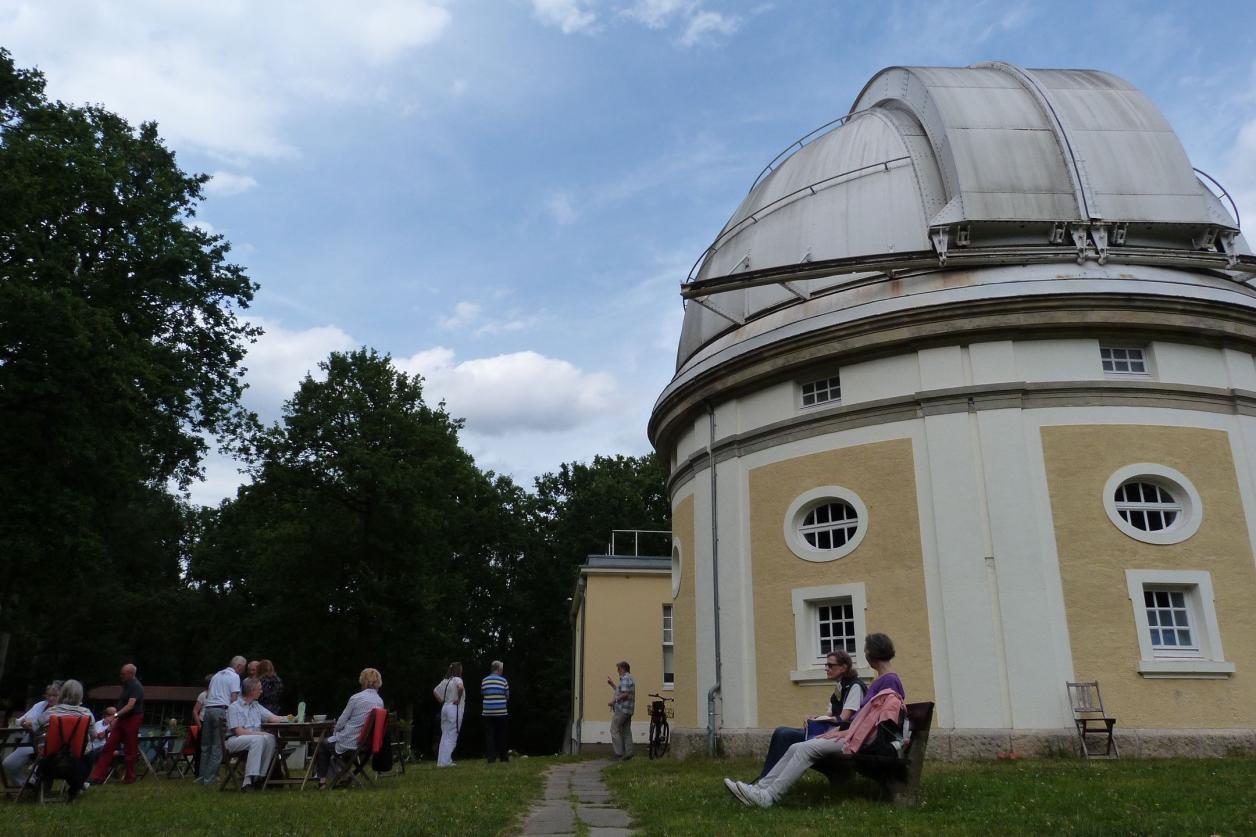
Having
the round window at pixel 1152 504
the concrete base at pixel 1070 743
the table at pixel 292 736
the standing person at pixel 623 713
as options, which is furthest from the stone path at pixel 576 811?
the round window at pixel 1152 504

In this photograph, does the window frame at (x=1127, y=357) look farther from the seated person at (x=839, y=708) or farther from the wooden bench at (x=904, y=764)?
the wooden bench at (x=904, y=764)

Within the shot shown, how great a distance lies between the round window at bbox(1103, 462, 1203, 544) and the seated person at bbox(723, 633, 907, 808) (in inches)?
275

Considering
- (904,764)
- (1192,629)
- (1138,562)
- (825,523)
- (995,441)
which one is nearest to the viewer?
(904,764)

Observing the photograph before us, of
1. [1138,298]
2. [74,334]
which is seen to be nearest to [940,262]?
[1138,298]

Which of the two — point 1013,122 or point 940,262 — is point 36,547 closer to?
point 940,262

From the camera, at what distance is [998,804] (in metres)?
6.89

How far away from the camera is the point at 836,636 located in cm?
1361

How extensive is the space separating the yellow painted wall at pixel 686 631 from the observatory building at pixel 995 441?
0.11 m

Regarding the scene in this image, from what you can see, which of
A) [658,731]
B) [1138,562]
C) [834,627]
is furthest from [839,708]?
[658,731]

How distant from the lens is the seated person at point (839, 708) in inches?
295

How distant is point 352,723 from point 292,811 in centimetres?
194

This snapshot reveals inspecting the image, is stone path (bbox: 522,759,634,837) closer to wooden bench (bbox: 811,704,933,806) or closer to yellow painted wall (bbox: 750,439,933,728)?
wooden bench (bbox: 811,704,933,806)

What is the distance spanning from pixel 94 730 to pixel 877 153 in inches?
566

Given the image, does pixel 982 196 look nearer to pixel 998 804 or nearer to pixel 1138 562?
pixel 1138 562
